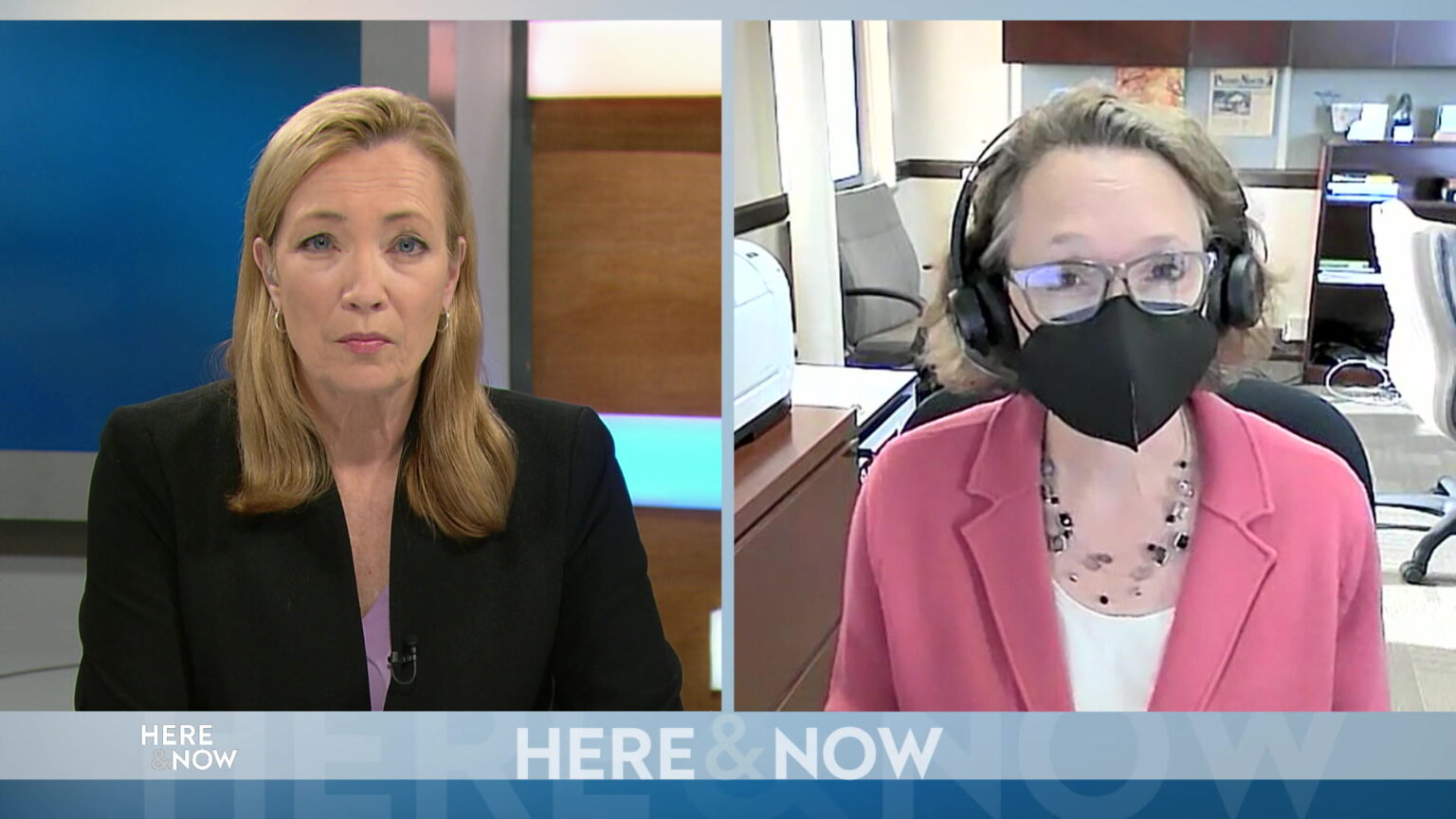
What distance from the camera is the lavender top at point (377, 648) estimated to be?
69.2 inches

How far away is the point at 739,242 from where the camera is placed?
1.77 metres

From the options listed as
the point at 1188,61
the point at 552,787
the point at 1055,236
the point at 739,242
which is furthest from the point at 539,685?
the point at 1188,61

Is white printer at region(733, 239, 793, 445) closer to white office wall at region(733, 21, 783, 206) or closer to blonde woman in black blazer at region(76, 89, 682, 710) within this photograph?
white office wall at region(733, 21, 783, 206)

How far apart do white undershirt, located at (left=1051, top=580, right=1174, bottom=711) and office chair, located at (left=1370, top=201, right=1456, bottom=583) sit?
1.16 feet

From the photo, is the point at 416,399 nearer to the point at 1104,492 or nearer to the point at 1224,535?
the point at 1104,492

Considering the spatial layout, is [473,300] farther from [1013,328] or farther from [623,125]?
[1013,328]

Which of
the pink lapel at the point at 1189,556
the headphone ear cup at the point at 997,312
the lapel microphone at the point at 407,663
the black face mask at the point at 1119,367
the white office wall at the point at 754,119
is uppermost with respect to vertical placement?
the white office wall at the point at 754,119

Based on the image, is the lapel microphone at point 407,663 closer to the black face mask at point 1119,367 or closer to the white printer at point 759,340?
the white printer at point 759,340

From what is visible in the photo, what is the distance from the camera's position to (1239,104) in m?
1.69

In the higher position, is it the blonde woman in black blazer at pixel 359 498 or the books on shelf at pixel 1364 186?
the books on shelf at pixel 1364 186

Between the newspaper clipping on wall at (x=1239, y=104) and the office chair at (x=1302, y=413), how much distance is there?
33 centimetres

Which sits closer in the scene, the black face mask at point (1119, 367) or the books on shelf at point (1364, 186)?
the black face mask at point (1119, 367)

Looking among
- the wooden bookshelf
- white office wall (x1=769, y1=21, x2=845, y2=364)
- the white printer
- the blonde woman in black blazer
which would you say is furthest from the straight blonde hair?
the wooden bookshelf

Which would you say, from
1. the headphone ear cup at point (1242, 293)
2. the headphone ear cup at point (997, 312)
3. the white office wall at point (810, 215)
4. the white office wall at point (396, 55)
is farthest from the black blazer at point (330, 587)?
→ the headphone ear cup at point (1242, 293)
